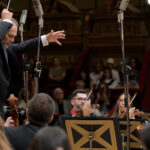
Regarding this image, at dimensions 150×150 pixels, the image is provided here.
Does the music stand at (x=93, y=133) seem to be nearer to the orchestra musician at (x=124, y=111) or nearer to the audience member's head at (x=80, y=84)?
the orchestra musician at (x=124, y=111)

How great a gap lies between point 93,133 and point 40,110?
166 cm

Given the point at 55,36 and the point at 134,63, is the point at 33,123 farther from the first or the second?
the point at 134,63

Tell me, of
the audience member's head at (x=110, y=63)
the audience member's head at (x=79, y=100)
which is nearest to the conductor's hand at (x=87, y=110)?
the audience member's head at (x=79, y=100)

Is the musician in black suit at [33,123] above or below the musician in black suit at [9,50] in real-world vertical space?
below

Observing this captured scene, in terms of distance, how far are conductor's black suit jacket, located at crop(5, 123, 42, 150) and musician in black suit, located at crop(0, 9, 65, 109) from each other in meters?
1.07

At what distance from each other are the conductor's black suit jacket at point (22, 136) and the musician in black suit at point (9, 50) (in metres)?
1.07

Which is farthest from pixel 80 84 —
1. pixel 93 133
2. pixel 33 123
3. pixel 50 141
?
pixel 50 141

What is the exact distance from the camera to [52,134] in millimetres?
1951

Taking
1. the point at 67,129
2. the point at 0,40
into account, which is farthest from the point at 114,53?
the point at 0,40

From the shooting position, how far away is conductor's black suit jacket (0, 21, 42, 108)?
3.96 meters

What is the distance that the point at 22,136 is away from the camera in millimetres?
2943

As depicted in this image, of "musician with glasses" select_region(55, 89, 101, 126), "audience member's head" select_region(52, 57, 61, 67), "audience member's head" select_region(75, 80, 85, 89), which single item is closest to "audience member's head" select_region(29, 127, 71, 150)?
"musician with glasses" select_region(55, 89, 101, 126)

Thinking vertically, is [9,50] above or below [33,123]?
above

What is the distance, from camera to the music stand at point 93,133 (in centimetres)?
444
